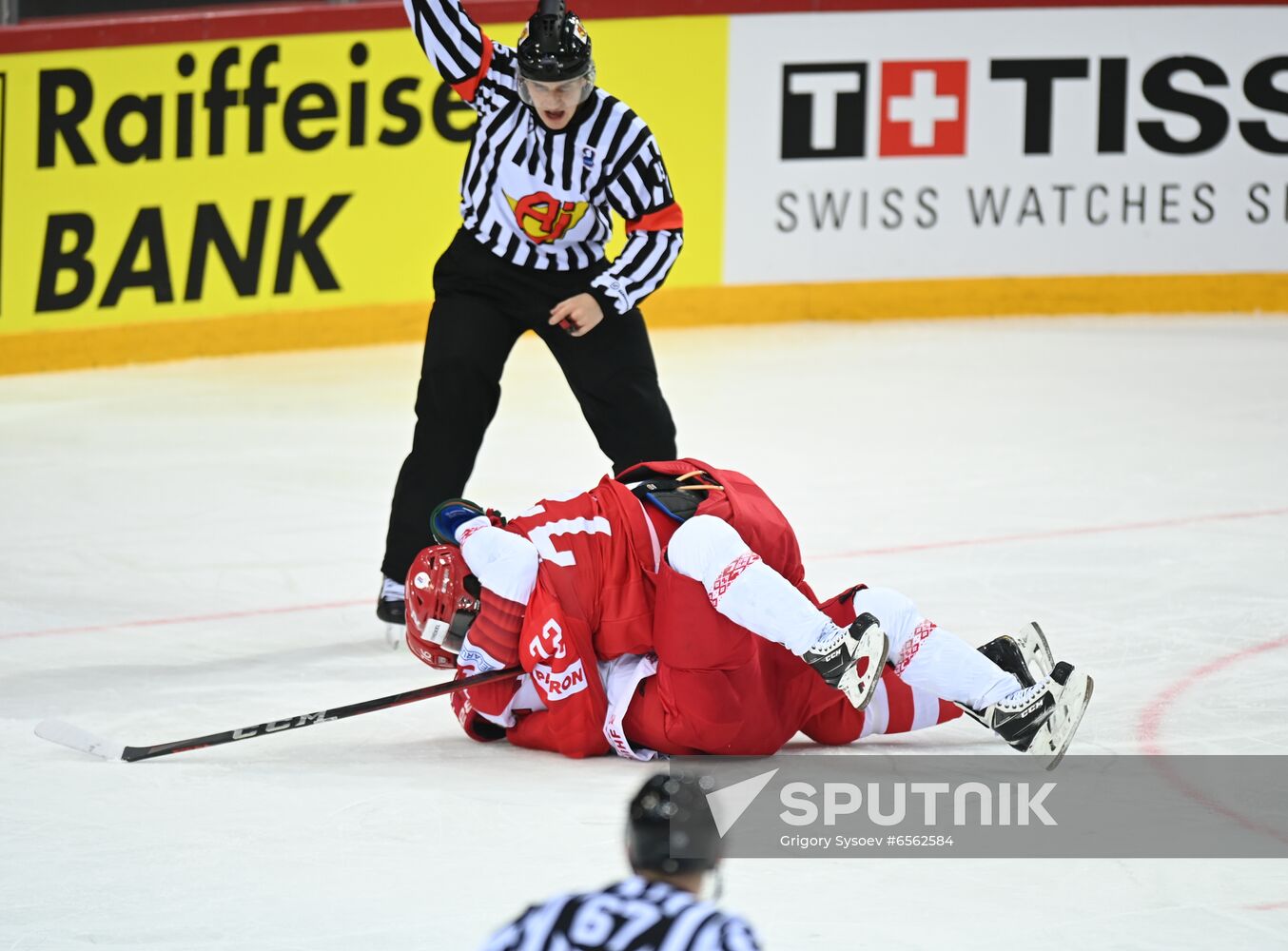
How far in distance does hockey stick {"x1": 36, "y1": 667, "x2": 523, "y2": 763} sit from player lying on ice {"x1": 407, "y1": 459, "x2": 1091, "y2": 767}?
0.03 meters

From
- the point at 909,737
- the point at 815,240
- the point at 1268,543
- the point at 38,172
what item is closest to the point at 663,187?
the point at 909,737

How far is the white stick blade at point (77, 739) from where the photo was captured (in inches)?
165

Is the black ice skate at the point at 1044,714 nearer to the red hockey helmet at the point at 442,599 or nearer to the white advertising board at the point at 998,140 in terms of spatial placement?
the red hockey helmet at the point at 442,599

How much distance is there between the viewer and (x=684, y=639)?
12.6 feet

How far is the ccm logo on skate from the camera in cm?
396

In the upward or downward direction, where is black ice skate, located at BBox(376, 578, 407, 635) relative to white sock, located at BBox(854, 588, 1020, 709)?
downward

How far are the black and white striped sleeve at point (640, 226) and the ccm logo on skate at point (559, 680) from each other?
132cm

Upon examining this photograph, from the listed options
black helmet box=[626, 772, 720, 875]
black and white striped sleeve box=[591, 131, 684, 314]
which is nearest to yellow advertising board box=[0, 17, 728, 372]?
black and white striped sleeve box=[591, 131, 684, 314]

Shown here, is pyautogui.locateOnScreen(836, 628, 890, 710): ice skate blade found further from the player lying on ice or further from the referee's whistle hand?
the referee's whistle hand

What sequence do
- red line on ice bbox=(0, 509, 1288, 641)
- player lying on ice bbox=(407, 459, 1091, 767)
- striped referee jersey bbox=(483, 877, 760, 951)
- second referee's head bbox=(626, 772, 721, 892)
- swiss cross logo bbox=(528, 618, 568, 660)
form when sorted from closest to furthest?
1. striped referee jersey bbox=(483, 877, 760, 951)
2. second referee's head bbox=(626, 772, 721, 892)
3. player lying on ice bbox=(407, 459, 1091, 767)
4. swiss cross logo bbox=(528, 618, 568, 660)
5. red line on ice bbox=(0, 509, 1288, 641)

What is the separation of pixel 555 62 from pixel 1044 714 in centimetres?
187

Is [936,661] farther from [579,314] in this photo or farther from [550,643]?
[579,314]

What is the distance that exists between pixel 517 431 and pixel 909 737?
3.59m

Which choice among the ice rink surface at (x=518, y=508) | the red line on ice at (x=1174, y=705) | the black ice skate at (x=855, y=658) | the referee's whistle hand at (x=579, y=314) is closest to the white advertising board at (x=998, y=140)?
the ice rink surface at (x=518, y=508)
